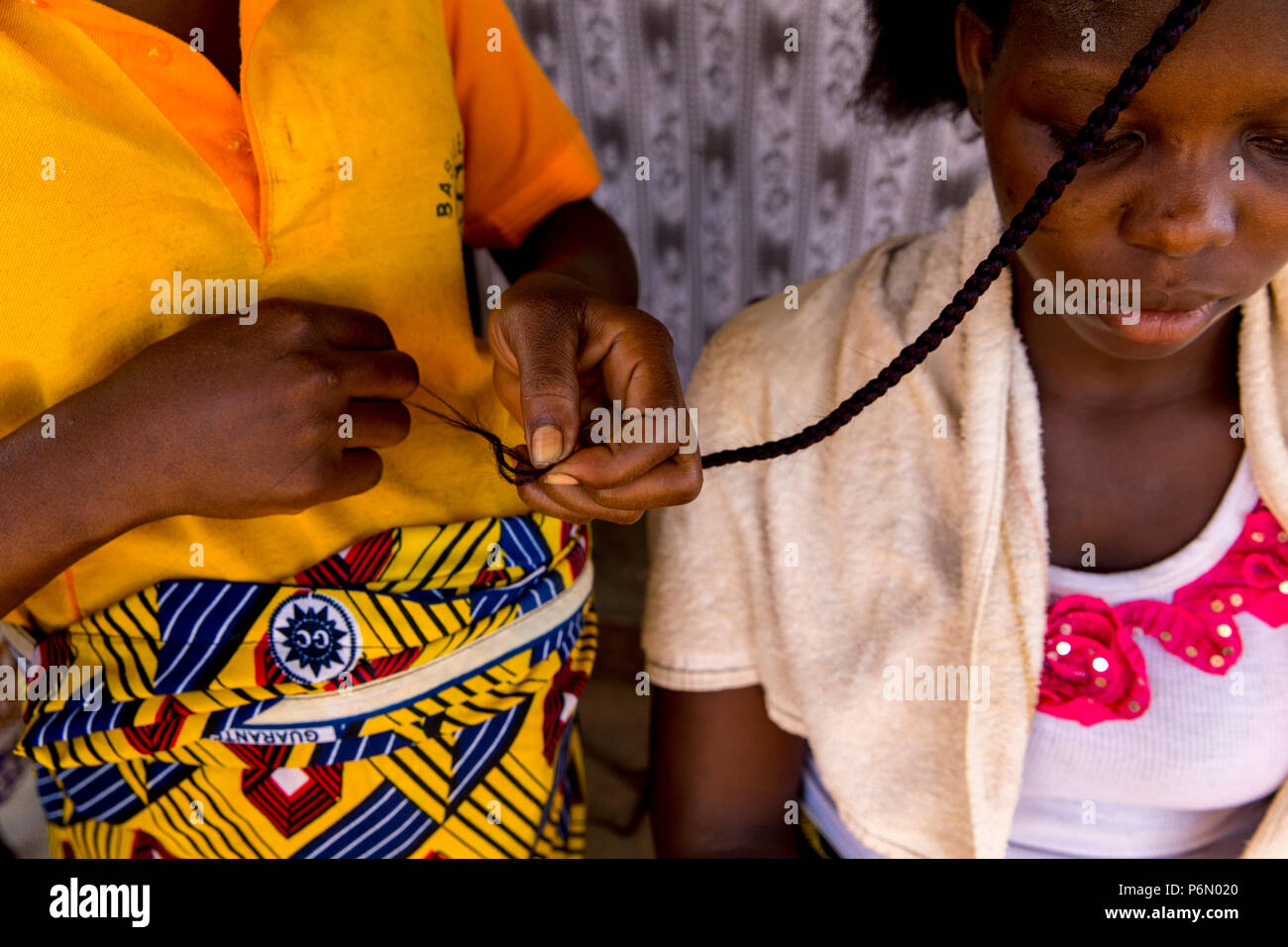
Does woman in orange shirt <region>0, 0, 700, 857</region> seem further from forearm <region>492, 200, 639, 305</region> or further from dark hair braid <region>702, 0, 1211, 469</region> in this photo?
dark hair braid <region>702, 0, 1211, 469</region>

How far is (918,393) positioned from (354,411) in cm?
57

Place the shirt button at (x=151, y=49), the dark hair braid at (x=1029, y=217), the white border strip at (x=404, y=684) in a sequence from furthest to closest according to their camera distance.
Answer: the white border strip at (x=404, y=684) → the shirt button at (x=151, y=49) → the dark hair braid at (x=1029, y=217)

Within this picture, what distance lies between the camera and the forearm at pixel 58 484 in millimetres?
679

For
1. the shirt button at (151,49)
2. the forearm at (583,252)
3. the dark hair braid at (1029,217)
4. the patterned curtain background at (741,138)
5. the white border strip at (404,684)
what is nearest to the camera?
the dark hair braid at (1029,217)

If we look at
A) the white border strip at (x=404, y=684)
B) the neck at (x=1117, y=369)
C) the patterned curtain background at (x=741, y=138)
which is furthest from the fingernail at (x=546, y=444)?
the patterned curtain background at (x=741, y=138)

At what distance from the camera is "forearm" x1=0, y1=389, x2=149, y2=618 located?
2.23ft

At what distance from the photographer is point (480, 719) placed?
0.90 m

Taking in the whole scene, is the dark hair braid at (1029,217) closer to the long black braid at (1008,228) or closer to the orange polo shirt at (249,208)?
the long black braid at (1008,228)

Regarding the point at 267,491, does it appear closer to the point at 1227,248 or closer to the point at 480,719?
the point at 480,719

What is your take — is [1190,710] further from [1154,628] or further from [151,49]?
[151,49]

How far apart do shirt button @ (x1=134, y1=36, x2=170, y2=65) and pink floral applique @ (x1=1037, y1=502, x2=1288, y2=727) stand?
0.91 m

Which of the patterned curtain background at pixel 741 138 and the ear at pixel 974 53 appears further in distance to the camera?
the patterned curtain background at pixel 741 138

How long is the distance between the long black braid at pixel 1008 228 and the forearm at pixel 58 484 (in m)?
0.25
